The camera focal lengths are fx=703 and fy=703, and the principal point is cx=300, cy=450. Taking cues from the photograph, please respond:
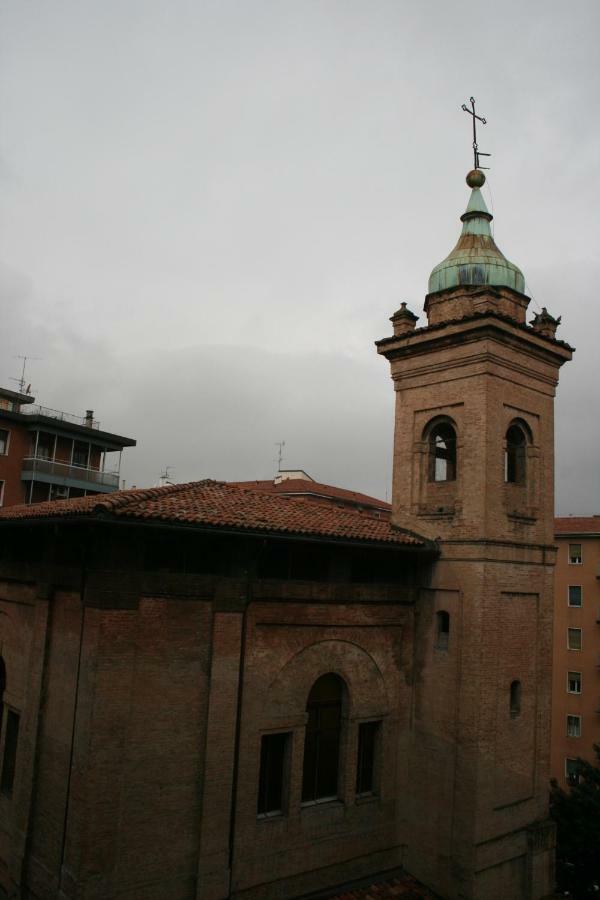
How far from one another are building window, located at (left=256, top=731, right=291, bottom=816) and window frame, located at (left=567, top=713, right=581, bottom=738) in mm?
26788

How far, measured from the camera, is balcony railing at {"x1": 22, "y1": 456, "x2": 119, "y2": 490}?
3750 cm

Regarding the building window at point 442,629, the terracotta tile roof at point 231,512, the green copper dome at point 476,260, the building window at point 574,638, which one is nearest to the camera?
Result: the terracotta tile roof at point 231,512

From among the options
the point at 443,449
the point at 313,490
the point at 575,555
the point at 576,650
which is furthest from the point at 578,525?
the point at 443,449

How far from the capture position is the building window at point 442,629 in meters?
15.0

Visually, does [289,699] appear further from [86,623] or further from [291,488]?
[291,488]

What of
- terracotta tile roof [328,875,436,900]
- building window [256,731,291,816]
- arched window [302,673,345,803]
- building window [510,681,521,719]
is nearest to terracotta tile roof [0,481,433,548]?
arched window [302,673,345,803]

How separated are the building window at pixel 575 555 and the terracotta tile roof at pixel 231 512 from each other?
916 inches

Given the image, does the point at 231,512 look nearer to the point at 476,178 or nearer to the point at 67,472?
the point at 476,178

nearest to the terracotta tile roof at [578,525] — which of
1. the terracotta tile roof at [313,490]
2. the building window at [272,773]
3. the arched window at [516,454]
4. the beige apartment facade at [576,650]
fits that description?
the beige apartment facade at [576,650]

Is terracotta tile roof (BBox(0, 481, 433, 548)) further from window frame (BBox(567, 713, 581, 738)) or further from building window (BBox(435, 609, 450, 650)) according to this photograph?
window frame (BBox(567, 713, 581, 738))

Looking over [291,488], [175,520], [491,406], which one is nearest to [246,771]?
[175,520]

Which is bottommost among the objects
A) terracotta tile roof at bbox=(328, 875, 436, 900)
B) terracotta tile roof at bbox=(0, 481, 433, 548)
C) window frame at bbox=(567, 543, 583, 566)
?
terracotta tile roof at bbox=(328, 875, 436, 900)

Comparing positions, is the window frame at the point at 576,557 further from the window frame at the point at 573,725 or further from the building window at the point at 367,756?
the building window at the point at 367,756

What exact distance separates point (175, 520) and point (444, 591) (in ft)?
22.4
